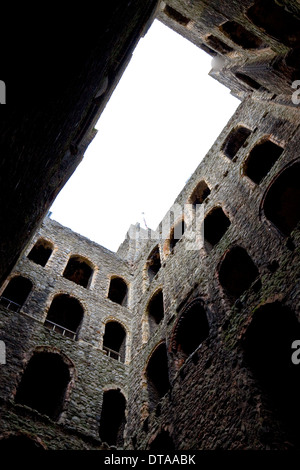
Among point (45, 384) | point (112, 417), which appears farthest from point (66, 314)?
point (112, 417)

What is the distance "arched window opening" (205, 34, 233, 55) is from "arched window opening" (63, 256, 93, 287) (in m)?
10.6

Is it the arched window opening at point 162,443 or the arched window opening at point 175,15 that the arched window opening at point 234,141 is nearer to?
the arched window opening at point 175,15

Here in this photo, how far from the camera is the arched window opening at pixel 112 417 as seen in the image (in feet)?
34.3

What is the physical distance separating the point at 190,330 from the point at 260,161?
214 inches

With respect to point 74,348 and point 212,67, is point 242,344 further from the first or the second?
point 212,67

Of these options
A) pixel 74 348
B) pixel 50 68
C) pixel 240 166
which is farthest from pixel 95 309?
pixel 50 68

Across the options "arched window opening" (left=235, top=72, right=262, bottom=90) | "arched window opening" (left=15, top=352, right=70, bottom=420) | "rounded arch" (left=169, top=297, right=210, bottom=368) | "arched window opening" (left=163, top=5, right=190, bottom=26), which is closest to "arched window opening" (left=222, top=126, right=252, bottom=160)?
"arched window opening" (left=235, top=72, right=262, bottom=90)

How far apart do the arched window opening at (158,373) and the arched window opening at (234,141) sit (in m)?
7.54

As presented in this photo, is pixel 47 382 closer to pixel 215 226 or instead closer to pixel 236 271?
pixel 236 271

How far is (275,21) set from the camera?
10414mm

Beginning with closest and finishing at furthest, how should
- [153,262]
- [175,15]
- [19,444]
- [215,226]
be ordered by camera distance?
[19,444] < [215,226] < [175,15] < [153,262]

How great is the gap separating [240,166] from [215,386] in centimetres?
683

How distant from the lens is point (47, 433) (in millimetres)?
8312

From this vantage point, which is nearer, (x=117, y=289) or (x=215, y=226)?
(x=215, y=226)
